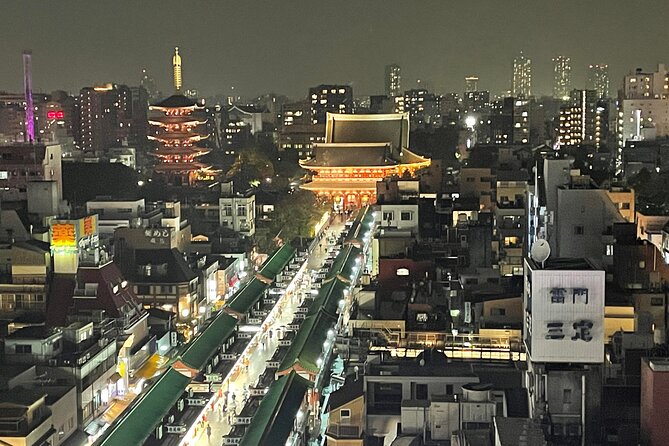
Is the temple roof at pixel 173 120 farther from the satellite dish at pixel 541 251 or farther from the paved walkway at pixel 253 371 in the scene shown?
the satellite dish at pixel 541 251

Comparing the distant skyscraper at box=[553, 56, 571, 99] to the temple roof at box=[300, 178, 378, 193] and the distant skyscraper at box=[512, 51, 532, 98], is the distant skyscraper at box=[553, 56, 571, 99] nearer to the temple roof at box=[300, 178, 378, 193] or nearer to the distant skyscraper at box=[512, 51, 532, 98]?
the distant skyscraper at box=[512, 51, 532, 98]

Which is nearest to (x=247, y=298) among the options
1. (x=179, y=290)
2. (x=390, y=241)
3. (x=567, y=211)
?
(x=179, y=290)

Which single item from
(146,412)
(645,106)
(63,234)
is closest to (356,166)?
(645,106)

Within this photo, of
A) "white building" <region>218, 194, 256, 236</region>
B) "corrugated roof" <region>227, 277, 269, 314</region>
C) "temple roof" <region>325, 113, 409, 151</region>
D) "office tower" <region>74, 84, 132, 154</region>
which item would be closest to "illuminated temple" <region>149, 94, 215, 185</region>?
"temple roof" <region>325, 113, 409, 151</region>

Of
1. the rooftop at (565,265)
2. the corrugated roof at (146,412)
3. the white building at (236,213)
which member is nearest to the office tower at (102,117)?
the white building at (236,213)

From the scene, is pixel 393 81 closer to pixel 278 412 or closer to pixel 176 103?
pixel 176 103
